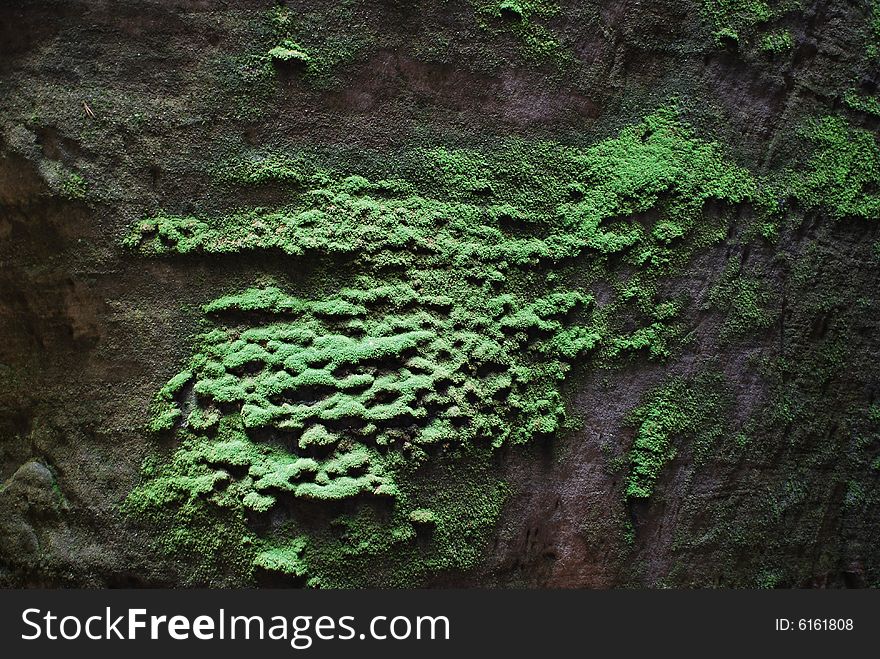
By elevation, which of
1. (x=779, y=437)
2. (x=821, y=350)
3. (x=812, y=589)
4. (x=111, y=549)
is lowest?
(x=812, y=589)

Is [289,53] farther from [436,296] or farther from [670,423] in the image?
[670,423]

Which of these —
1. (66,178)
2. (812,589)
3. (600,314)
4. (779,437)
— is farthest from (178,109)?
(812,589)

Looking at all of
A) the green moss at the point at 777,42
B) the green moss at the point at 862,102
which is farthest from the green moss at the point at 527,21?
the green moss at the point at 862,102

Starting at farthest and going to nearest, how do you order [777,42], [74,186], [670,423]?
1. [777,42]
2. [670,423]
3. [74,186]

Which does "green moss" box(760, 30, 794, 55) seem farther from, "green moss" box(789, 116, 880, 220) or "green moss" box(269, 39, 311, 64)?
"green moss" box(269, 39, 311, 64)

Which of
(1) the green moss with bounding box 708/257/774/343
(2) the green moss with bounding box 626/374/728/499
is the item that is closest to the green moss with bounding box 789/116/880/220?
(1) the green moss with bounding box 708/257/774/343

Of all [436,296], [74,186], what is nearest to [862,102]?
[436,296]

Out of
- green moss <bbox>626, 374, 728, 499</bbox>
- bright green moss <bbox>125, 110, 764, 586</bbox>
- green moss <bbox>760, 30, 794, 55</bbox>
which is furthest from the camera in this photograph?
green moss <bbox>760, 30, 794, 55</bbox>

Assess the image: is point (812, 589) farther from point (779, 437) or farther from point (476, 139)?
point (476, 139)

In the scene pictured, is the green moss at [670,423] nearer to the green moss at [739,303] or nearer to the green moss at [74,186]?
the green moss at [739,303]
